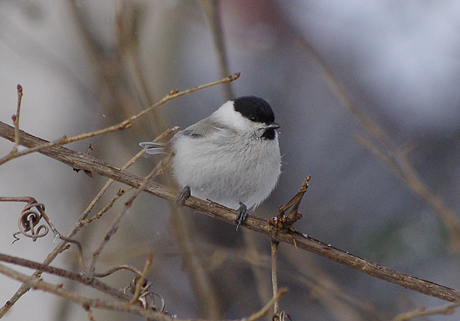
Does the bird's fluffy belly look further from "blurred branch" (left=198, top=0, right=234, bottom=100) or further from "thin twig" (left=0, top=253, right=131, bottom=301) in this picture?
"thin twig" (left=0, top=253, right=131, bottom=301)

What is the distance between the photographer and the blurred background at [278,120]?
9.95ft

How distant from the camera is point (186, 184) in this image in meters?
2.38

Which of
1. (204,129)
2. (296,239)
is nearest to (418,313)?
(296,239)

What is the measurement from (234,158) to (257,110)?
329 mm

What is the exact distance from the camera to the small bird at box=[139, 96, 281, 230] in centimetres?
233

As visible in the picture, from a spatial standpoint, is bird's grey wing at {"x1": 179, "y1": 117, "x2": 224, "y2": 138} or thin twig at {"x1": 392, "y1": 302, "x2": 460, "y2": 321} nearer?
thin twig at {"x1": 392, "y1": 302, "x2": 460, "y2": 321}

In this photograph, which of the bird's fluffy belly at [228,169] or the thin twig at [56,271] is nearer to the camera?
the thin twig at [56,271]

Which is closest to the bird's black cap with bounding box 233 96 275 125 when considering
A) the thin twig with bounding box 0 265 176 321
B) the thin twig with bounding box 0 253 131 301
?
the thin twig with bounding box 0 253 131 301

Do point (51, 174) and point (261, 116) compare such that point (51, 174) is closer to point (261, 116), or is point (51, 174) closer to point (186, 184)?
point (186, 184)

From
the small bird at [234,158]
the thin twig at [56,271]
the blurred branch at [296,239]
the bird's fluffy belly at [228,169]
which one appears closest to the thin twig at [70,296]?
the thin twig at [56,271]

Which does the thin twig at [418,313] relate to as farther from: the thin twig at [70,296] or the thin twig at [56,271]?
the thin twig at [56,271]

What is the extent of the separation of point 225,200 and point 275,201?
3.99 ft

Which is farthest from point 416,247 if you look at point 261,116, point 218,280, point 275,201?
point 261,116

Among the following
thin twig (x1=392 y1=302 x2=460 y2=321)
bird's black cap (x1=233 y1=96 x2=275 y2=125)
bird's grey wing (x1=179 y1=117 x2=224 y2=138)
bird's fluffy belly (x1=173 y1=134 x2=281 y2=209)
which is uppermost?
bird's black cap (x1=233 y1=96 x2=275 y2=125)
